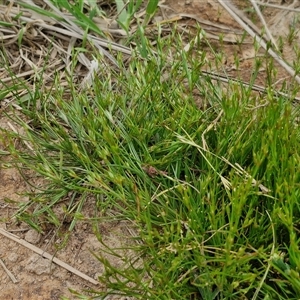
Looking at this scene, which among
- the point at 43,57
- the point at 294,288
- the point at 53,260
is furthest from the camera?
the point at 43,57

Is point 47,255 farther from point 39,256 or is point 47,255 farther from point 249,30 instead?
point 249,30

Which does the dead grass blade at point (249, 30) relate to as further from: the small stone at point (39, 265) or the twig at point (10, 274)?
the twig at point (10, 274)

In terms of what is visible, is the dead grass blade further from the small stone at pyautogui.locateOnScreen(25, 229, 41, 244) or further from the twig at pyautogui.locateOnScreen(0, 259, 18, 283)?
the twig at pyautogui.locateOnScreen(0, 259, 18, 283)

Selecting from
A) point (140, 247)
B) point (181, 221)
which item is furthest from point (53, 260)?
point (181, 221)

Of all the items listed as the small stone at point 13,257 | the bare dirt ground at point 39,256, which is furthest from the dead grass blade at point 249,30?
the small stone at point 13,257

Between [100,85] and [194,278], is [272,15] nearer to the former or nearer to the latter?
[100,85]

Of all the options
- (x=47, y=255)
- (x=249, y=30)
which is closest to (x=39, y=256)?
(x=47, y=255)

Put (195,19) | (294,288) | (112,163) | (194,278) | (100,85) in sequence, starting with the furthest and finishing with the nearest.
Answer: (195,19) → (100,85) → (112,163) → (194,278) → (294,288)

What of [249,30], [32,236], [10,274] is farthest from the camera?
[249,30]

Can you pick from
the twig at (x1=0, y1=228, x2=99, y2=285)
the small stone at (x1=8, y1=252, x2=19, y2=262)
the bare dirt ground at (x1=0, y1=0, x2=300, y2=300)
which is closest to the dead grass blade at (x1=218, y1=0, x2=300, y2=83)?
the bare dirt ground at (x1=0, y1=0, x2=300, y2=300)
